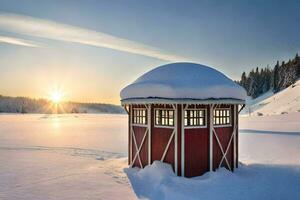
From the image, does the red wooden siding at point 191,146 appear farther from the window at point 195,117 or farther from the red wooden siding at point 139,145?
the window at point 195,117

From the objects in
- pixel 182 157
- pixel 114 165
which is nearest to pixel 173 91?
pixel 182 157

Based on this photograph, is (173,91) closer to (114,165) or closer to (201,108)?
(201,108)

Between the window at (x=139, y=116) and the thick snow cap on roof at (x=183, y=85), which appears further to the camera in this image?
the window at (x=139, y=116)

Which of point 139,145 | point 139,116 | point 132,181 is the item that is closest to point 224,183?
point 132,181

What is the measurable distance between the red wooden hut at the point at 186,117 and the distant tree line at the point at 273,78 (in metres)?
86.6

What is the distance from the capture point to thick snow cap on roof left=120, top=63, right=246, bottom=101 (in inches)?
480

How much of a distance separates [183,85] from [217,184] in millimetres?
3995

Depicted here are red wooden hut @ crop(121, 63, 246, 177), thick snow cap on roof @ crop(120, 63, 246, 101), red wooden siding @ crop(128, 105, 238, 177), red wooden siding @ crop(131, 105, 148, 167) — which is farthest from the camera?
red wooden siding @ crop(131, 105, 148, 167)

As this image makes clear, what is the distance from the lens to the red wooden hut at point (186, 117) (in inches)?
486

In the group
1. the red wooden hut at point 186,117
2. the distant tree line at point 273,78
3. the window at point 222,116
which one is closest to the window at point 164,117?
the red wooden hut at point 186,117

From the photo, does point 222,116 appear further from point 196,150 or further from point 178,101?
point 178,101

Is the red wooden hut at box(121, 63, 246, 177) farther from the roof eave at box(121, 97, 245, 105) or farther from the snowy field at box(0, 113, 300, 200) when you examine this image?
the snowy field at box(0, 113, 300, 200)

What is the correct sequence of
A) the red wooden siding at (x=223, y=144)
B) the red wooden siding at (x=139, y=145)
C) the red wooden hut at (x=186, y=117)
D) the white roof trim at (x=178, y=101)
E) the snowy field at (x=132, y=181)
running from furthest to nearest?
the red wooden siding at (x=139, y=145)
the red wooden siding at (x=223, y=144)
the red wooden hut at (x=186, y=117)
the white roof trim at (x=178, y=101)
the snowy field at (x=132, y=181)

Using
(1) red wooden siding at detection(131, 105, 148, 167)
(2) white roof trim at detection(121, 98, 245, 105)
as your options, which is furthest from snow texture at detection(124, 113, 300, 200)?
(2) white roof trim at detection(121, 98, 245, 105)
